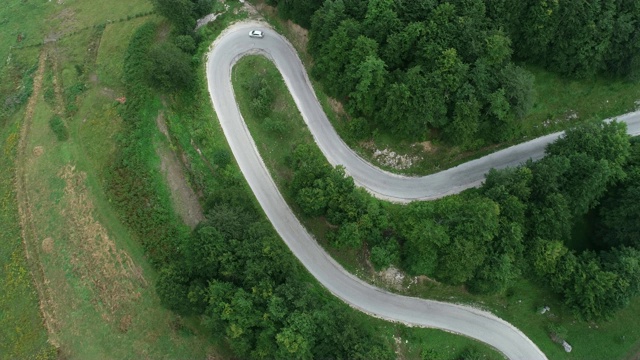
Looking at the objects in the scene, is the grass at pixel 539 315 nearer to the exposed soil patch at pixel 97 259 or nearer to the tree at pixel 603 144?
the tree at pixel 603 144

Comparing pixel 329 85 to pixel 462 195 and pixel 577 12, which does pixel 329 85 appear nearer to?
pixel 462 195

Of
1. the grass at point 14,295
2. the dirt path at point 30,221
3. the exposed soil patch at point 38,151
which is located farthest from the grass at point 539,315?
the exposed soil patch at point 38,151

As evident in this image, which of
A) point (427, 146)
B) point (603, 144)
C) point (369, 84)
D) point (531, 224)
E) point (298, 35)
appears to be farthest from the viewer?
point (298, 35)

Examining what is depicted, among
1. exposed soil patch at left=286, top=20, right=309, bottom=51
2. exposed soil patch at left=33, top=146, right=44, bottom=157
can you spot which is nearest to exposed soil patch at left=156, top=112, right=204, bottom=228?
exposed soil patch at left=33, top=146, right=44, bottom=157

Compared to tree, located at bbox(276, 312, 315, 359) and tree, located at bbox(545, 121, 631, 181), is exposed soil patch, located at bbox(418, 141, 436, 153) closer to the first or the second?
tree, located at bbox(545, 121, 631, 181)

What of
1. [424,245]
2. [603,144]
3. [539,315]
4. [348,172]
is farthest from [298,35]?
[539,315]

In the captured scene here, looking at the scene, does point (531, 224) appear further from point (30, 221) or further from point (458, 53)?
point (30, 221)
